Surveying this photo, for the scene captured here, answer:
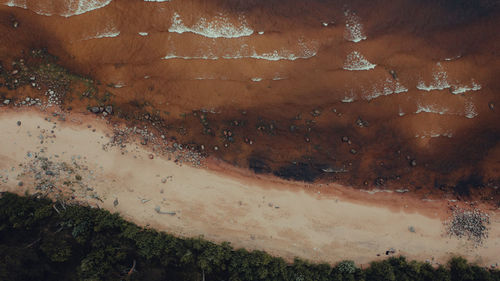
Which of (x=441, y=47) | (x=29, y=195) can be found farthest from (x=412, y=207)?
(x=29, y=195)

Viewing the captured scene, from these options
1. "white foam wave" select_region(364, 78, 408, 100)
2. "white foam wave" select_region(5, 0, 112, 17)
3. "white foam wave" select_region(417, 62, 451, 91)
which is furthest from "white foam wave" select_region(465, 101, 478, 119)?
"white foam wave" select_region(5, 0, 112, 17)

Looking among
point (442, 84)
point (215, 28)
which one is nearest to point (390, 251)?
point (442, 84)

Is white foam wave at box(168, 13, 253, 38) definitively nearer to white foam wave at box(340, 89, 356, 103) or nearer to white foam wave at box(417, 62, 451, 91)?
white foam wave at box(340, 89, 356, 103)

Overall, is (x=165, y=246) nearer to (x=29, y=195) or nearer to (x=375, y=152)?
(x=29, y=195)

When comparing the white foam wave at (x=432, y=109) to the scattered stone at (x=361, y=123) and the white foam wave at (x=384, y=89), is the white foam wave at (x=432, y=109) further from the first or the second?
the scattered stone at (x=361, y=123)

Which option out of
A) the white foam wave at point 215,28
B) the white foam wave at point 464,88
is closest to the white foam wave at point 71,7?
the white foam wave at point 215,28

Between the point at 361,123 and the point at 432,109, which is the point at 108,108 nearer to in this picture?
the point at 361,123

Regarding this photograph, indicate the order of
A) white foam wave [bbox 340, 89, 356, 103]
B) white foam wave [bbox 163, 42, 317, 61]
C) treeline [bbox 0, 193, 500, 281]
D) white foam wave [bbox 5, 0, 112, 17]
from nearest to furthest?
treeline [bbox 0, 193, 500, 281], white foam wave [bbox 5, 0, 112, 17], white foam wave [bbox 163, 42, 317, 61], white foam wave [bbox 340, 89, 356, 103]
